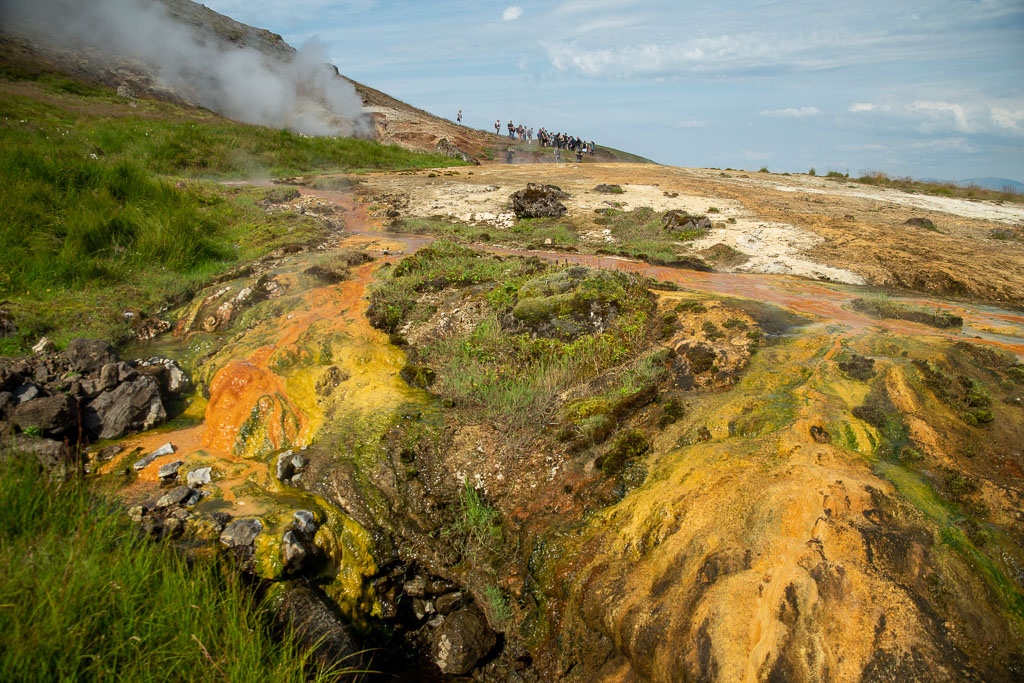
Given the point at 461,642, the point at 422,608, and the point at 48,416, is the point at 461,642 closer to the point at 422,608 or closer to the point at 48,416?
the point at 422,608

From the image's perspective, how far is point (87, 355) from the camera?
16.5ft

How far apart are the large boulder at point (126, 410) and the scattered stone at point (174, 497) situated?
1.29 m

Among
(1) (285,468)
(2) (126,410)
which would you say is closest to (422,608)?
(1) (285,468)

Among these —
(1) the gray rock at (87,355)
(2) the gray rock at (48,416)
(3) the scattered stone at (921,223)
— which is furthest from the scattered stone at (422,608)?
(3) the scattered stone at (921,223)

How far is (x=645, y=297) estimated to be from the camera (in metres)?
6.11

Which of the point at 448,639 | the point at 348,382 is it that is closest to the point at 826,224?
the point at 348,382

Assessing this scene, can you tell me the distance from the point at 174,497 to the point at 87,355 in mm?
2294

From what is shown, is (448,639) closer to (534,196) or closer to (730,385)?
(730,385)

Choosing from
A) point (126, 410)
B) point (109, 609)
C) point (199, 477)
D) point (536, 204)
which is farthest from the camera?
point (536, 204)

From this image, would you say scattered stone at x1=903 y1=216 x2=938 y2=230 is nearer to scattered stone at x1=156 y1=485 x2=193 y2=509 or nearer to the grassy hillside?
the grassy hillside

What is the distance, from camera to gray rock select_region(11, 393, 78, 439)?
4180mm

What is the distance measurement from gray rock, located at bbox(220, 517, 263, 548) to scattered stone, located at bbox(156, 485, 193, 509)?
52cm

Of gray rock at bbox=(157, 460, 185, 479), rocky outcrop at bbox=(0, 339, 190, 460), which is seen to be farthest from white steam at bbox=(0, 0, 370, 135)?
gray rock at bbox=(157, 460, 185, 479)

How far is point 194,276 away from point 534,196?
20.7 ft
